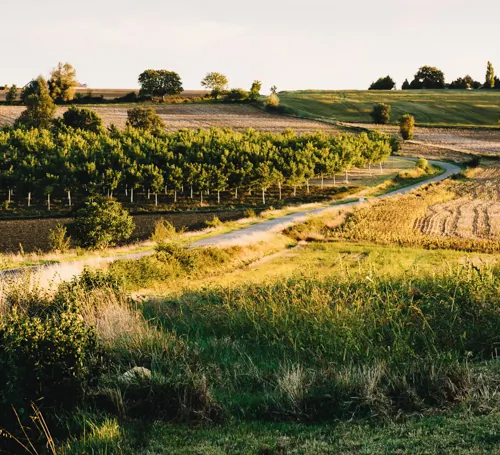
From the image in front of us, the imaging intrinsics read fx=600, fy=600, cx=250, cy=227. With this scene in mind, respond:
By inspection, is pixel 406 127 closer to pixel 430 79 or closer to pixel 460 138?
pixel 460 138

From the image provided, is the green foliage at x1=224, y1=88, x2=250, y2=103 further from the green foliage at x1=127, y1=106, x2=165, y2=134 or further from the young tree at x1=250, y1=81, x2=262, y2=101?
the green foliage at x1=127, y1=106, x2=165, y2=134

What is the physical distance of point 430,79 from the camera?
19862cm

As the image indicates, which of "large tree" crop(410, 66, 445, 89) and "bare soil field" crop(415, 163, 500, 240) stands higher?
"large tree" crop(410, 66, 445, 89)

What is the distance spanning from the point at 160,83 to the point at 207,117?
32447 millimetres

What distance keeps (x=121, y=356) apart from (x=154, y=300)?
6088 millimetres


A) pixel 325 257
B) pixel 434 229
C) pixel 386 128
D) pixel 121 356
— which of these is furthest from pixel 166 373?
pixel 386 128

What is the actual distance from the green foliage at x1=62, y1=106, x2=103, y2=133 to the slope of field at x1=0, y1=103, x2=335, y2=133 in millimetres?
6580

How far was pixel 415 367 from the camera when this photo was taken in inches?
378

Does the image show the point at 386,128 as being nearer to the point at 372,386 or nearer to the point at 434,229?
the point at 434,229

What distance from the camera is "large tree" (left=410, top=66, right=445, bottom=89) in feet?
647

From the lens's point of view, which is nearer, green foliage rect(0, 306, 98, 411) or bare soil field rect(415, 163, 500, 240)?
green foliage rect(0, 306, 98, 411)

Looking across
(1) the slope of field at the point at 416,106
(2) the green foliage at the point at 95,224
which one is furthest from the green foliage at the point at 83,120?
(2) the green foliage at the point at 95,224

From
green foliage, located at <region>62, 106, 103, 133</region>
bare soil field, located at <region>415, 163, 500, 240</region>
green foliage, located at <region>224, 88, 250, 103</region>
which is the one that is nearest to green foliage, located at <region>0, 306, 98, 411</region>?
bare soil field, located at <region>415, 163, 500, 240</region>

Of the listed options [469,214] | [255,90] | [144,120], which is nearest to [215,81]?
[255,90]
